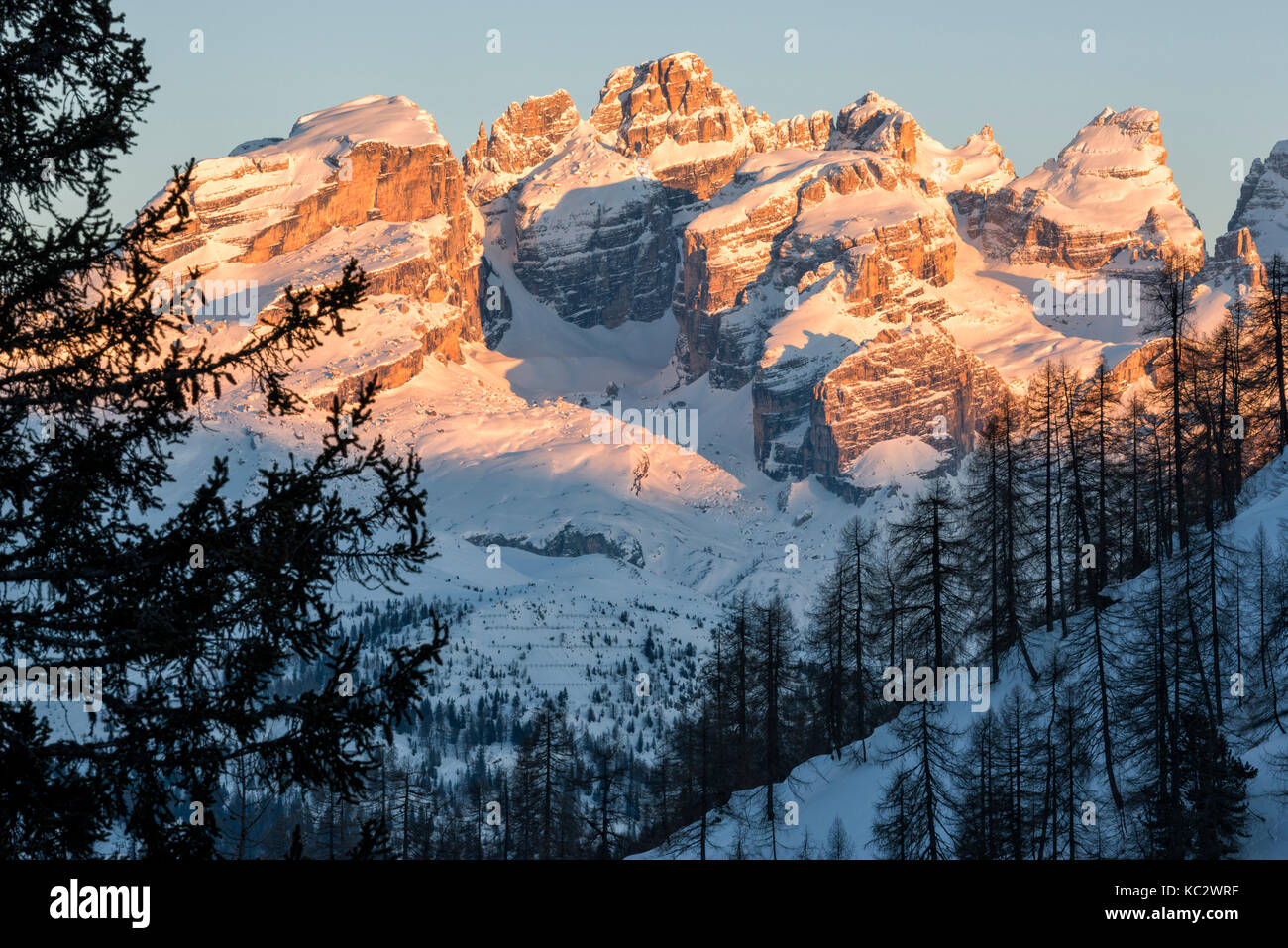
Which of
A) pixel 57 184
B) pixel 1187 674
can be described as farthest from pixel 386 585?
pixel 1187 674

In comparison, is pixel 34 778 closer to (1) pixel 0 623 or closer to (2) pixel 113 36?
(1) pixel 0 623

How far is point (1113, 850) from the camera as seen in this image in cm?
4062

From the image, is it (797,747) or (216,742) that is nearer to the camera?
(216,742)

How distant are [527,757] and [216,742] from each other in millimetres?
55924

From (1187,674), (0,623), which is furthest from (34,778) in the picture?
(1187,674)

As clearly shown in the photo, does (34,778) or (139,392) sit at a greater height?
(139,392)

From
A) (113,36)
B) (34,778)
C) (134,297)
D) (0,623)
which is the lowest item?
(34,778)

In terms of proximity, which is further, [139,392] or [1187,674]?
[1187,674]

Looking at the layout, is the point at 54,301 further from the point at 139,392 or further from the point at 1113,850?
the point at 1113,850
